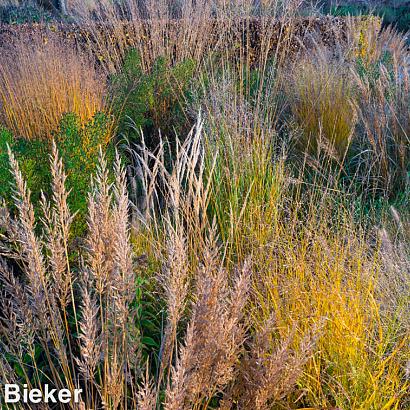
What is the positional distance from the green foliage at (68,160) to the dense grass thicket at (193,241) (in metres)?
0.01

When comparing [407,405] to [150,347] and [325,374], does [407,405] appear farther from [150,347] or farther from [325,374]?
[150,347]

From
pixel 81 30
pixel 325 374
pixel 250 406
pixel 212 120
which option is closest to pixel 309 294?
pixel 325 374

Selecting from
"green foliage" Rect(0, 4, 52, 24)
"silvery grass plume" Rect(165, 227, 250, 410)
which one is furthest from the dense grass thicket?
"green foliage" Rect(0, 4, 52, 24)

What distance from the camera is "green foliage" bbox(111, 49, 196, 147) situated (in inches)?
177

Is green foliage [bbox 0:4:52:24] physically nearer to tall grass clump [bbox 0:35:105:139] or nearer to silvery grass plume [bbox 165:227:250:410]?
tall grass clump [bbox 0:35:105:139]

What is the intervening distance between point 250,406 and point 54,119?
285 cm

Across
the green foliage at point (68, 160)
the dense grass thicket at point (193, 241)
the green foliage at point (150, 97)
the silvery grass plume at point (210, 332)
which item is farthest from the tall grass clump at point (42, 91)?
the silvery grass plume at point (210, 332)

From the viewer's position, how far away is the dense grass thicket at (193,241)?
60.4 inches

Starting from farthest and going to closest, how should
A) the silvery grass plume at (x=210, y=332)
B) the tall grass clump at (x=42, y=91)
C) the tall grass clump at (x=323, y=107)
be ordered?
the tall grass clump at (x=323, y=107) < the tall grass clump at (x=42, y=91) < the silvery grass plume at (x=210, y=332)

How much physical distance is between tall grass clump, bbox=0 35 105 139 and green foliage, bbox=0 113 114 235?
0.64 metres

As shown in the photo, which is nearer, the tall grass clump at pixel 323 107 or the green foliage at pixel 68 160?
the green foliage at pixel 68 160

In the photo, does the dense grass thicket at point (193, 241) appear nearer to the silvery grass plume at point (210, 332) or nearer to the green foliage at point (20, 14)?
the silvery grass plume at point (210, 332)

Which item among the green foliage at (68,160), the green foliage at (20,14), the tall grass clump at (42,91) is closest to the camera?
the green foliage at (68,160)

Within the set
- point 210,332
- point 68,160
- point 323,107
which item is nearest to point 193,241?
point 68,160
